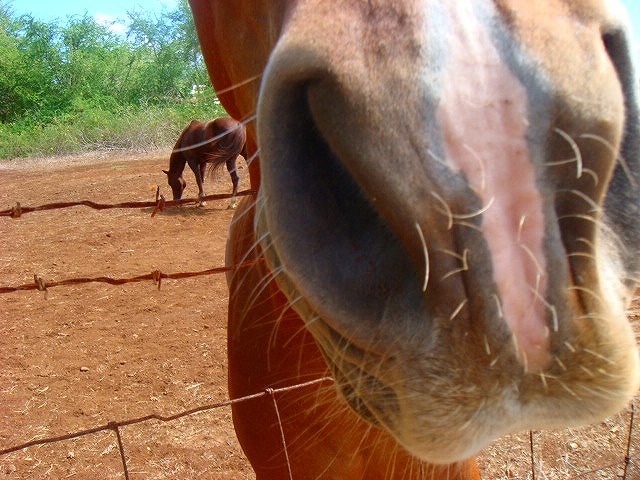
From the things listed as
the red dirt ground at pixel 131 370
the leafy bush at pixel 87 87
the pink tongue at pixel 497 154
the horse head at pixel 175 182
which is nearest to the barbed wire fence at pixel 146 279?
the red dirt ground at pixel 131 370

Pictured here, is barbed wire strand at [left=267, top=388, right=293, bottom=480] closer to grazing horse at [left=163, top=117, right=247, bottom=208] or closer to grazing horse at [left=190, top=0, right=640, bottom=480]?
grazing horse at [left=190, top=0, right=640, bottom=480]

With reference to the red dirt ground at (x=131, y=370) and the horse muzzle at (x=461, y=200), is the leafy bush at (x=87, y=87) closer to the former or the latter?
the red dirt ground at (x=131, y=370)

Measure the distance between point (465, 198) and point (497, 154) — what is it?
0.07 metres

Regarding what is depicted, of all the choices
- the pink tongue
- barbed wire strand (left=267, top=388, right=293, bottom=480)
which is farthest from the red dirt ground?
the pink tongue

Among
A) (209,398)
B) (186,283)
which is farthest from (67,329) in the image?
(209,398)

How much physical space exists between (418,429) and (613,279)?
0.34 meters

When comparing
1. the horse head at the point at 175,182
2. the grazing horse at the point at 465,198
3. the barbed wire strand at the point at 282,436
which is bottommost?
the horse head at the point at 175,182

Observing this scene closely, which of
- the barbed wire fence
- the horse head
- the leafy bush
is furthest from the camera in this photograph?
the leafy bush

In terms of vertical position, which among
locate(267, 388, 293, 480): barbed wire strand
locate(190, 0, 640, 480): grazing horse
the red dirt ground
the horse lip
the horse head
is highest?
locate(190, 0, 640, 480): grazing horse

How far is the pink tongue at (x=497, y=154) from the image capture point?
0.62 m

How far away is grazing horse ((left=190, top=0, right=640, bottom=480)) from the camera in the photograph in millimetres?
615

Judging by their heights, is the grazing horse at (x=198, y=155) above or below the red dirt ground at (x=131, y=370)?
above

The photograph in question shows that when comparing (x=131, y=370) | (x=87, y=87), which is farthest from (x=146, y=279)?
(x=87, y=87)

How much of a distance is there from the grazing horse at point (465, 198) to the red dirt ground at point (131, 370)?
7.60ft
